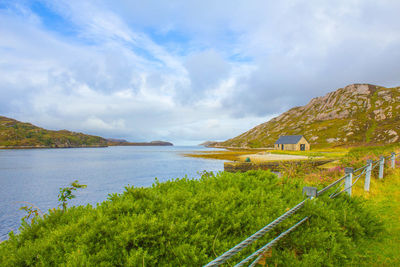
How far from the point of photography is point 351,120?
127m

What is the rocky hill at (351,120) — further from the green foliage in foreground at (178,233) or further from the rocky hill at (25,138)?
the rocky hill at (25,138)

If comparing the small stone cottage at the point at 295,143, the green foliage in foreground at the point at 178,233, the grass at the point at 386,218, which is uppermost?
the small stone cottage at the point at 295,143

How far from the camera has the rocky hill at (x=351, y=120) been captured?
106431mm

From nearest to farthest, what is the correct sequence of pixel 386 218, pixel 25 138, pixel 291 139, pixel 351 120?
pixel 386 218, pixel 291 139, pixel 351 120, pixel 25 138

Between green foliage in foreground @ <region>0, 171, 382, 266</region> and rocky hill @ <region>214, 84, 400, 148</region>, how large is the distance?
3778 inches

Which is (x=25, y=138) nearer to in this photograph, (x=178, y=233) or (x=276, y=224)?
(x=178, y=233)

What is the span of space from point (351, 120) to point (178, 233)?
15336cm

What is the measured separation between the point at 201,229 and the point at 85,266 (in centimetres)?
177

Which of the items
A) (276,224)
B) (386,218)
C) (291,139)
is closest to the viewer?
(276,224)

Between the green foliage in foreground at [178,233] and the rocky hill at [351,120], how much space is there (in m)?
96.0

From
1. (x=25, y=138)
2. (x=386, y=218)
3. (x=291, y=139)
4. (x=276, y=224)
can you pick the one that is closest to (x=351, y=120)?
(x=291, y=139)

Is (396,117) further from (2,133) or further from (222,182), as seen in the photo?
(2,133)

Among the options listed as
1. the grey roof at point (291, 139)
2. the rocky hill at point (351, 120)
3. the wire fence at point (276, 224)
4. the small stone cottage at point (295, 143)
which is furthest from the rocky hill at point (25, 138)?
the wire fence at point (276, 224)

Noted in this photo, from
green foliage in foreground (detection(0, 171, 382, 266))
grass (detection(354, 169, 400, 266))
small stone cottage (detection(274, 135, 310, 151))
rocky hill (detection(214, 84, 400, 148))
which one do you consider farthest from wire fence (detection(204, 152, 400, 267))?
rocky hill (detection(214, 84, 400, 148))
